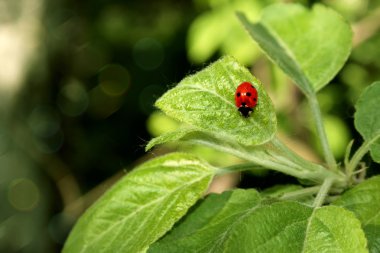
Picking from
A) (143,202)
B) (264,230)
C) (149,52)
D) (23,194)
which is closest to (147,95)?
(149,52)

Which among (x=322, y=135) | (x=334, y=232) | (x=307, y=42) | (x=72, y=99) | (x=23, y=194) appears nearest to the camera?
(x=334, y=232)

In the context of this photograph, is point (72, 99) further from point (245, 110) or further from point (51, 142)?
point (245, 110)

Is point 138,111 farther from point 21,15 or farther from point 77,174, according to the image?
point 21,15

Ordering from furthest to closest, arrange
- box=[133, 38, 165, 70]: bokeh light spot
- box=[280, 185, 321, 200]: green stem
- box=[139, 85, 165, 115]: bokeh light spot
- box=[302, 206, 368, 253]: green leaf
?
box=[133, 38, 165, 70]: bokeh light spot < box=[139, 85, 165, 115]: bokeh light spot < box=[280, 185, 321, 200]: green stem < box=[302, 206, 368, 253]: green leaf

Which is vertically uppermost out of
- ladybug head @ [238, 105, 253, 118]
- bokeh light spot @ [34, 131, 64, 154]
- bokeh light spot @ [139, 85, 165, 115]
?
ladybug head @ [238, 105, 253, 118]

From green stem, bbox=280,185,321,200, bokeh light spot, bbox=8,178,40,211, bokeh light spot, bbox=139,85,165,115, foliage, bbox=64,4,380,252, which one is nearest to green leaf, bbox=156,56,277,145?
foliage, bbox=64,4,380,252

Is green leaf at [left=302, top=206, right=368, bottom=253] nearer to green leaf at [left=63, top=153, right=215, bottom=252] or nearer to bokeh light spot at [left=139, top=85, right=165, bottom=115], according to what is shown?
green leaf at [left=63, top=153, right=215, bottom=252]

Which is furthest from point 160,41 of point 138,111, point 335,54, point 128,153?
point 335,54
